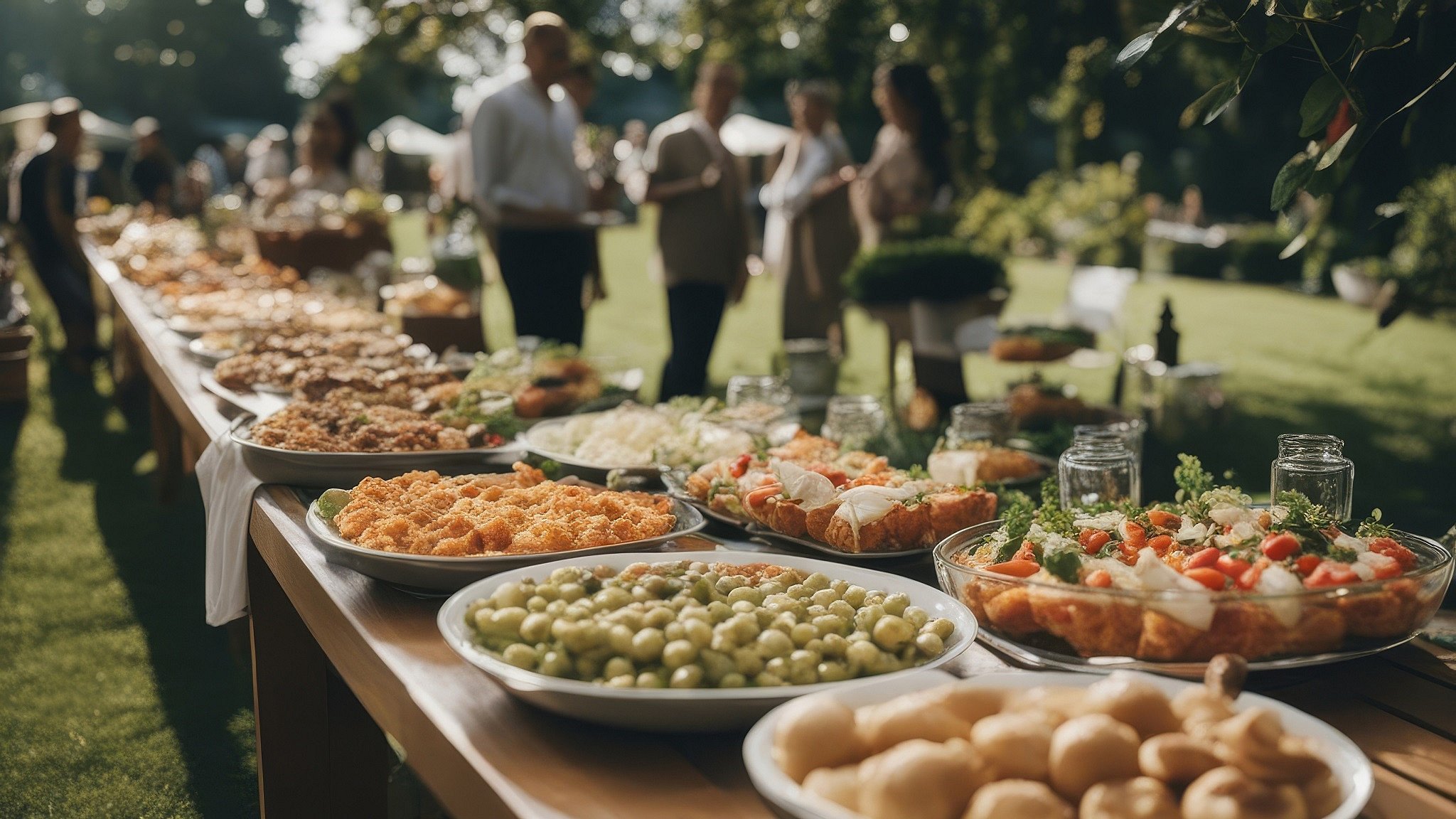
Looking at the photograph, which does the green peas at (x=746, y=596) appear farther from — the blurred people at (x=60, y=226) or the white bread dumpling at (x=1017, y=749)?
the blurred people at (x=60, y=226)

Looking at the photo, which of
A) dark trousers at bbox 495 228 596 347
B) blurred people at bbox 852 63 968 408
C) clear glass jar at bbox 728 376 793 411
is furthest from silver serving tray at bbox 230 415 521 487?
blurred people at bbox 852 63 968 408

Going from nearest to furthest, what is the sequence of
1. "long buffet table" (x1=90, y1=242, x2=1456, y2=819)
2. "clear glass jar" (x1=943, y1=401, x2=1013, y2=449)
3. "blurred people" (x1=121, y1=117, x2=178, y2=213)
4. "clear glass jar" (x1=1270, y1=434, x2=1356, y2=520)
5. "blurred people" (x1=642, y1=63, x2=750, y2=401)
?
"long buffet table" (x1=90, y1=242, x2=1456, y2=819) < "clear glass jar" (x1=1270, y1=434, x2=1356, y2=520) < "clear glass jar" (x1=943, y1=401, x2=1013, y2=449) < "blurred people" (x1=642, y1=63, x2=750, y2=401) < "blurred people" (x1=121, y1=117, x2=178, y2=213)

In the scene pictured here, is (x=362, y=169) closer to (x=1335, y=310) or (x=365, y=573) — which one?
(x=365, y=573)

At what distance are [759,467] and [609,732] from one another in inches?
35.9

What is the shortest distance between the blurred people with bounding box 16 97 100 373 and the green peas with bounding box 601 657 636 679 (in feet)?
27.8

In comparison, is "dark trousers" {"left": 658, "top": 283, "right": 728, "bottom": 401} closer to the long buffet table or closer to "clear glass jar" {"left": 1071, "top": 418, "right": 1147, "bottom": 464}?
"clear glass jar" {"left": 1071, "top": 418, "right": 1147, "bottom": 464}

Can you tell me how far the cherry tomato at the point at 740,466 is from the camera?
2070mm

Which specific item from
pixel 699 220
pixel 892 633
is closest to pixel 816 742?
pixel 892 633

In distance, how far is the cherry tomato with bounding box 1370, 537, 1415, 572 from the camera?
1.47 m

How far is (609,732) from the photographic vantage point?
1.24 meters

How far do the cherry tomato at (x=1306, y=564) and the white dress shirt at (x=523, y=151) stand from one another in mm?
3844

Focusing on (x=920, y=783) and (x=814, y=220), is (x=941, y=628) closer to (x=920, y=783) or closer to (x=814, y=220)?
(x=920, y=783)

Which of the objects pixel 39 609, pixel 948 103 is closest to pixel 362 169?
pixel 948 103

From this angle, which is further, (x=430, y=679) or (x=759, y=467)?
(x=759, y=467)
